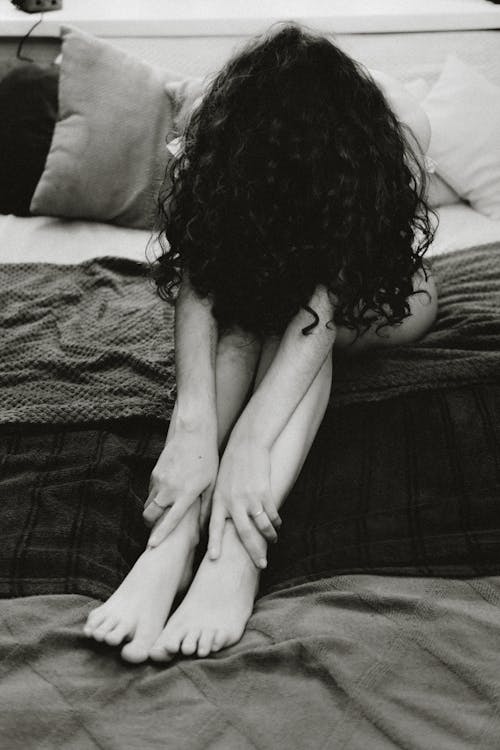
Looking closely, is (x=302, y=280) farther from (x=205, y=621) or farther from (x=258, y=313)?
(x=205, y=621)

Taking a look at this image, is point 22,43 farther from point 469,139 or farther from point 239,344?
point 239,344

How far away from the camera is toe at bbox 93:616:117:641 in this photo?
33.2 inches

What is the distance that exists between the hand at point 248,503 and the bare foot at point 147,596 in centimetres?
4

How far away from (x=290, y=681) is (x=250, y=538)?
0.21 metres

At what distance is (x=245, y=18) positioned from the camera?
7.03 feet

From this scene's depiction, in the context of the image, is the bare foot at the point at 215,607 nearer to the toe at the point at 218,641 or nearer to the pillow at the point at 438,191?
the toe at the point at 218,641

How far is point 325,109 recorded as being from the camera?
3.69 ft

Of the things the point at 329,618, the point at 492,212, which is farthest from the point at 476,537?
the point at 492,212

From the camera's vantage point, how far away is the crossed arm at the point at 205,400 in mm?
986

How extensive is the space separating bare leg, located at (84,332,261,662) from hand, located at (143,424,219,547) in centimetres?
2

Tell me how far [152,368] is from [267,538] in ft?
1.35

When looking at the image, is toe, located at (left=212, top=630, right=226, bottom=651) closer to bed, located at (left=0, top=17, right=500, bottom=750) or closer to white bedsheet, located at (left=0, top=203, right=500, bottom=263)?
bed, located at (left=0, top=17, right=500, bottom=750)

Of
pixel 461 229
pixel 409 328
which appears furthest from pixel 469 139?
pixel 409 328

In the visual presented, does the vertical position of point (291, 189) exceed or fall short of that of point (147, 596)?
it exceeds it
